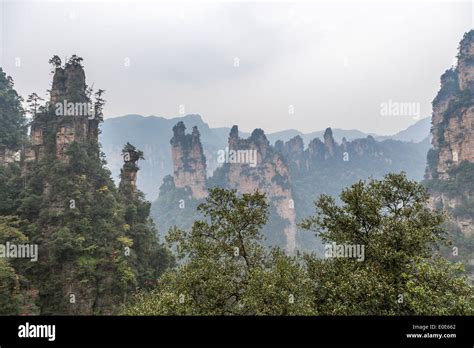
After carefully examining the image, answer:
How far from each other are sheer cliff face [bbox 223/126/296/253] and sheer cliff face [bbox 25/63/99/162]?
3815 inches

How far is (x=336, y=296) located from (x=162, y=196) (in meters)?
152

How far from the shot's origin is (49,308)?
3209 centimetres

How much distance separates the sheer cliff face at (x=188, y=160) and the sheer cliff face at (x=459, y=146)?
89.4 m

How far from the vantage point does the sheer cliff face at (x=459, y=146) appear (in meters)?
83.7

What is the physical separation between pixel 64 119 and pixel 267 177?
10938 centimetres

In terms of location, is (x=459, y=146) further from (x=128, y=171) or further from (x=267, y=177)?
(x=128, y=171)

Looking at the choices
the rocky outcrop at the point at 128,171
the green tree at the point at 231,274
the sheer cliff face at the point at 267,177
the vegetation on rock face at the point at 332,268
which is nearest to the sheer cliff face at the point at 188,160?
the sheer cliff face at the point at 267,177

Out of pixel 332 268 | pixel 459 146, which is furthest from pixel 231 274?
pixel 459 146

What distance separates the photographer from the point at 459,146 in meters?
86.8

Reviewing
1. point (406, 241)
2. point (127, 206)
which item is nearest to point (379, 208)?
point (406, 241)

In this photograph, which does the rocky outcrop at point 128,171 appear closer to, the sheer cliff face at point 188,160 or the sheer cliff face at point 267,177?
the sheer cliff face at point 188,160

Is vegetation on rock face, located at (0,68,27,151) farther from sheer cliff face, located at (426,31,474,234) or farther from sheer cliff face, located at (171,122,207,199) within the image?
sheer cliff face, located at (426,31,474,234)

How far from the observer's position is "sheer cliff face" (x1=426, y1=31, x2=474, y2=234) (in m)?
83.7
